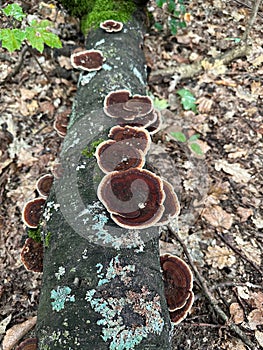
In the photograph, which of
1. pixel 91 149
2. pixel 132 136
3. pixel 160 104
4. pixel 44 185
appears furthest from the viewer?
pixel 160 104

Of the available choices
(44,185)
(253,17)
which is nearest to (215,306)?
(44,185)

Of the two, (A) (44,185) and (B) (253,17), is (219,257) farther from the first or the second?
(B) (253,17)

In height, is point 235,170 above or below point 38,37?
below

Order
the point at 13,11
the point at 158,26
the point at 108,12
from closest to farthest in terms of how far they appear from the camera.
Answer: the point at 13,11, the point at 108,12, the point at 158,26

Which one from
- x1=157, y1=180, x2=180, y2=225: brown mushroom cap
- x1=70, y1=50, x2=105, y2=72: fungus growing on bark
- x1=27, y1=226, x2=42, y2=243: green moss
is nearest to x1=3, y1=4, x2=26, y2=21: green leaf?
x1=70, y1=50, x2=105, y2=72: fungus growing on bark

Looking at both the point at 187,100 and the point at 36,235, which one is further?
the point at 187,100

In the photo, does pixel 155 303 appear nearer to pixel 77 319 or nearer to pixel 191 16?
pixel 77 319
